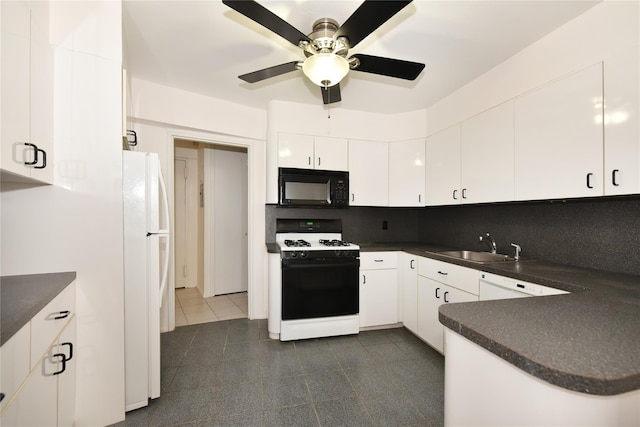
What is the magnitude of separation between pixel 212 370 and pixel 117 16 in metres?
2.48

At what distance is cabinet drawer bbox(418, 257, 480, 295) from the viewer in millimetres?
1986

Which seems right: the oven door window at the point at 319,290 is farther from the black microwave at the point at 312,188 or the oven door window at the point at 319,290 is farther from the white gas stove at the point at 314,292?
the black microwave at the point at 312,188

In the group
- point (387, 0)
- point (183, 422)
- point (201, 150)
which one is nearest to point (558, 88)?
point (387, 0)

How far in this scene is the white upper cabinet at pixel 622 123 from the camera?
1346 millimetres

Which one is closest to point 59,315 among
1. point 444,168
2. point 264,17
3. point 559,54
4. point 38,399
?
point 38,399

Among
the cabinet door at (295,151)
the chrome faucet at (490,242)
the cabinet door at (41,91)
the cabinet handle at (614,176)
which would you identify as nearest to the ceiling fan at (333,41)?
the cabinet door at (41,91)

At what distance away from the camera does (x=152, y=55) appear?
6.84 feet

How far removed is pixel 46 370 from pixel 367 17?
2.09m

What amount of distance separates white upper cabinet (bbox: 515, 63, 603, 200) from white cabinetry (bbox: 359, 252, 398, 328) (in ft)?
4.41

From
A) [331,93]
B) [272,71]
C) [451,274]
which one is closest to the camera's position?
[272,71]

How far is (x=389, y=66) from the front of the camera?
1.67 metres

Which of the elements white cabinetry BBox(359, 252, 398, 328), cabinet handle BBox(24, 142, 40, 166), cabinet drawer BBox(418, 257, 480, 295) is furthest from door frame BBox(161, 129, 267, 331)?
cabinet handle BBox(24, 142, 40, 166)

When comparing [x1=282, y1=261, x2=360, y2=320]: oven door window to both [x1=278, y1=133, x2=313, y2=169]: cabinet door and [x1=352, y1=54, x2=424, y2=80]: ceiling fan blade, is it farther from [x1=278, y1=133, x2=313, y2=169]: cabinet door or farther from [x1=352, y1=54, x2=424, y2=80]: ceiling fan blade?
[x1=352, y1=54, x2=424, y2=80]: ceiling fan blade

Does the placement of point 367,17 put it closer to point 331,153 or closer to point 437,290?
point 331,153
